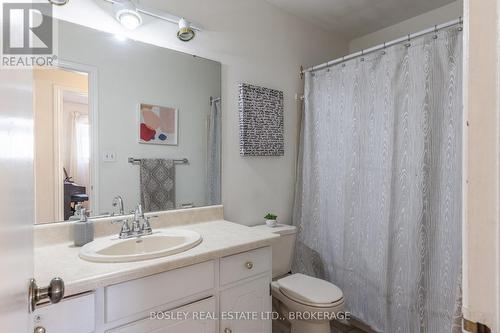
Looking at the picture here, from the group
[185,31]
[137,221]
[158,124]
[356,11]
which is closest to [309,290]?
[137,221]

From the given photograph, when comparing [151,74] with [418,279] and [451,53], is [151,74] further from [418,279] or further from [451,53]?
[418,279]

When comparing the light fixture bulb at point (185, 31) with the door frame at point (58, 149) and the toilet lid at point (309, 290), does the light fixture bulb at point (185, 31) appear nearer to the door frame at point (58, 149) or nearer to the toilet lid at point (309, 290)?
the door frame at point (58, 149)

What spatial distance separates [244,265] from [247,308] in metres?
0.22

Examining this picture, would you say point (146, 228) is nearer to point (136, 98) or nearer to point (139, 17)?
point (136, 98)

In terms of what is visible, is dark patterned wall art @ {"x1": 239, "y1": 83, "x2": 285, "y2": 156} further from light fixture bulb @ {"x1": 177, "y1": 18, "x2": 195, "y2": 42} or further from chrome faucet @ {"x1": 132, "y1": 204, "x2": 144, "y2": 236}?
chrome faucet @ {"x1": 132, "y1": 204, "x2": 144, "y2": 236}

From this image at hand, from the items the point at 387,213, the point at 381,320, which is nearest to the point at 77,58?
the point at 387,213

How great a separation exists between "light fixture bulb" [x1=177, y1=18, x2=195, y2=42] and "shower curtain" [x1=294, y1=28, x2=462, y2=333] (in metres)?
1.07

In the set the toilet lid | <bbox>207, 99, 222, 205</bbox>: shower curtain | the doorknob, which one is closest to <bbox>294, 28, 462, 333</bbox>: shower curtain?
the toilet lid

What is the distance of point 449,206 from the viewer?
1.52 m

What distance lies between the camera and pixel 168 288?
3.67ft

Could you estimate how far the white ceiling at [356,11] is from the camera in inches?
84.8

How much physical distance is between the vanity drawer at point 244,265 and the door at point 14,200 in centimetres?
83

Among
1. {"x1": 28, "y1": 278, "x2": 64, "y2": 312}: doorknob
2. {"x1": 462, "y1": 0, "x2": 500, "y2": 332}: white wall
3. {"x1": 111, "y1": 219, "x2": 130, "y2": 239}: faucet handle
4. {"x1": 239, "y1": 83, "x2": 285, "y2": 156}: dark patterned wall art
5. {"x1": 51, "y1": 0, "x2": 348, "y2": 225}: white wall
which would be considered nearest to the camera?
{"x1": 462, "y1": 0, "x2": 500, "y2": 332}: white wall

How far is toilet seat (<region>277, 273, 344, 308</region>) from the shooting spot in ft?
5.13
